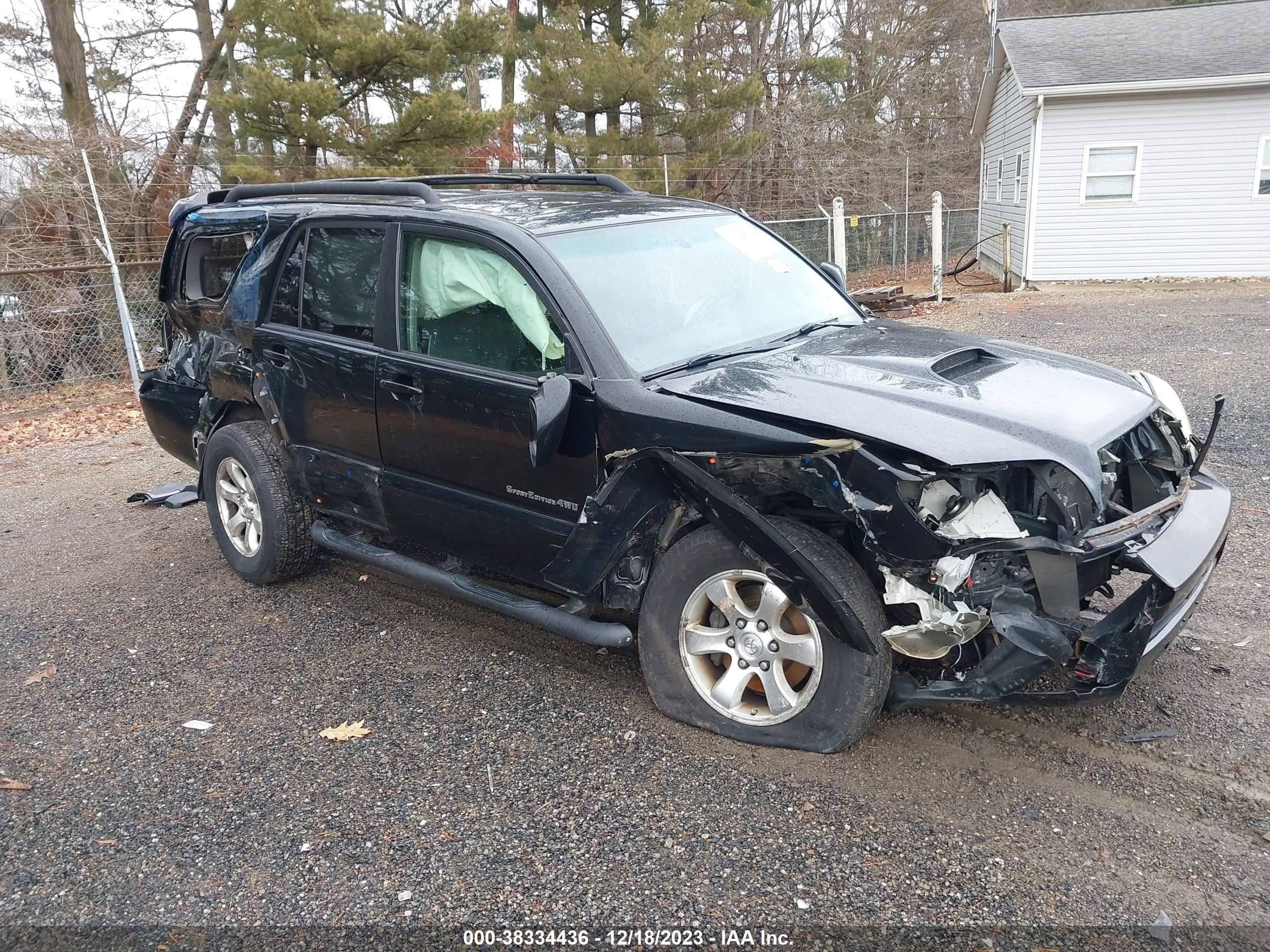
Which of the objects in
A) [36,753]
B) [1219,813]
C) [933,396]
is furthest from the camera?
[36,753]

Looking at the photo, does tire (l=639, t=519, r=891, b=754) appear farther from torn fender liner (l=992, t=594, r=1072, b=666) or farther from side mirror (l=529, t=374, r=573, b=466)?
side mirror (l=529, t=374, r=573, b=466)

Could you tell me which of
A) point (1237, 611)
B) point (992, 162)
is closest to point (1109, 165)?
point (992, 162)

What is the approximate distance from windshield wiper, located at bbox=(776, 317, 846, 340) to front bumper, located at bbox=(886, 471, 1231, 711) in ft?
5.12

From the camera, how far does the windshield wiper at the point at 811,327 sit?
4133mm

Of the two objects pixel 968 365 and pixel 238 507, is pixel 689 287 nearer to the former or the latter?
pixel 968 365

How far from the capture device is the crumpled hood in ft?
9.65

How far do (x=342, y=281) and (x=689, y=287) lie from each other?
5.35ft

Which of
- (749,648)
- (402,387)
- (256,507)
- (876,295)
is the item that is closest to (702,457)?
(749,648)

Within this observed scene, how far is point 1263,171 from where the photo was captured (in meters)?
16.7

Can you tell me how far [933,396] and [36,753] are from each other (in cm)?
357

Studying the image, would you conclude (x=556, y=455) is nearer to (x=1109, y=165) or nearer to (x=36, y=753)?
(x=36, y=753)

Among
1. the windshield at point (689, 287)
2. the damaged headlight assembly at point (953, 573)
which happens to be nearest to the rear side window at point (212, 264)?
the windshield at point (689, 287)

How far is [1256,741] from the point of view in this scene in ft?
10.9

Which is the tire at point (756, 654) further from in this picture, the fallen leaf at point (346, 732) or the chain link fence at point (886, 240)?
the chain link fence at point (886, 240)
